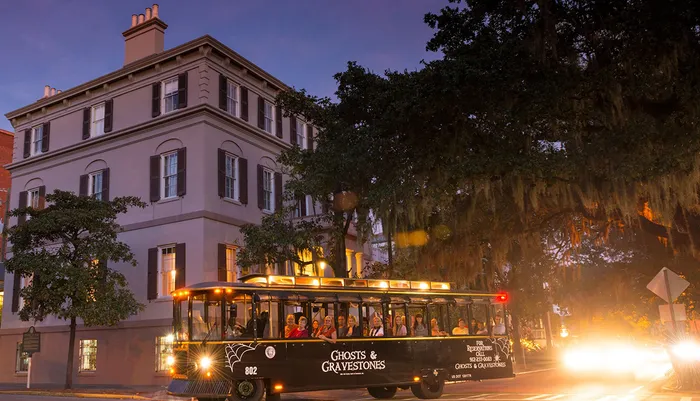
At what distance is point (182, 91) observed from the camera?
93.7ft

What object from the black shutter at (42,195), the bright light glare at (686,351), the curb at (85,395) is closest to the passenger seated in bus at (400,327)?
the bright light glare at (686,351)

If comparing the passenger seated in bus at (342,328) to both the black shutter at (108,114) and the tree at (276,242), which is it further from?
the black shutter at (108,114)

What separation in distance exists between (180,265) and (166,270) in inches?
51.1

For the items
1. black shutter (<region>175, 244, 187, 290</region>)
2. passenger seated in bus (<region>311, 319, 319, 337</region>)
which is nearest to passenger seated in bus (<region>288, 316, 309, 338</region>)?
passenger seated in bus (<region>311, 319, 319, 337</region>)

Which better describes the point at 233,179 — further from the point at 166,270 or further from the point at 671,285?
the point at 671,285

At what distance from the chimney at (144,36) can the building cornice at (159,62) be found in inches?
39.4

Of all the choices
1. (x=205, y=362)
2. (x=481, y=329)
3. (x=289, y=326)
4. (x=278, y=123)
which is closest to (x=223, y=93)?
(x=278, y=123)

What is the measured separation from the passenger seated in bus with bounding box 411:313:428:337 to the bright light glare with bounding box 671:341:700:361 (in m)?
6.64

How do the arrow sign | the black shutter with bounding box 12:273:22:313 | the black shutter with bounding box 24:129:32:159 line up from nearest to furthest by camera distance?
1. the arrow sign
2. the black shutter with bounding box 12:273:22:313
3. the black shutter with bounding box 24:129:32:159

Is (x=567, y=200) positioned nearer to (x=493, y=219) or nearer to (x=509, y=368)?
(x=493, y=219)

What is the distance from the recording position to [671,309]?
1625 centimetres

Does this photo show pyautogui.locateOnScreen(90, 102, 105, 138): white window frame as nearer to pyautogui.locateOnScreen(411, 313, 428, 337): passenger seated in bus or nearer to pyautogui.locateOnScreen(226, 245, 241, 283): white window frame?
pyautogui.locateOnScreen(226, 245, 241, 283): white window frame

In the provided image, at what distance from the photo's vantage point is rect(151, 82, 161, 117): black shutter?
29.2 m

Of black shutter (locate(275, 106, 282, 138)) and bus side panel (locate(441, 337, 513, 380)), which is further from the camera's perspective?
black shutter (locate(275, 106, 282, 138))
